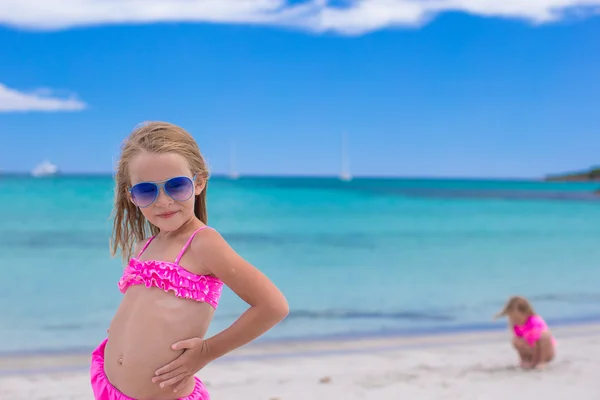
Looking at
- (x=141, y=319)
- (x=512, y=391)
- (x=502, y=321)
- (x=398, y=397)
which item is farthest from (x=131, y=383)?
(x=502, y=321)

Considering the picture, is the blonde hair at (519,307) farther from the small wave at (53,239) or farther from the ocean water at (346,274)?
the small wave at (53,239)

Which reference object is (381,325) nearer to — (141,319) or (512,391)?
(512,391)

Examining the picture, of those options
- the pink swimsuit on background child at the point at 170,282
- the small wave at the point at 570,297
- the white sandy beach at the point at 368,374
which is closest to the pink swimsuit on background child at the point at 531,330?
the white sandy beach at the point at 368,374

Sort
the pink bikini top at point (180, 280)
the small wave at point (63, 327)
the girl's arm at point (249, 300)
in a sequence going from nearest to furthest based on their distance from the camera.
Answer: the girl's arm at point (249, 300)
the pink bikini top at point (180, 280)
the small wave at point (63, 327)

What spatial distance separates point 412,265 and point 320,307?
4787mm

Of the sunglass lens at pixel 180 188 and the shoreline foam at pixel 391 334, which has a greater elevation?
the sunglass lens at pixel 180 188

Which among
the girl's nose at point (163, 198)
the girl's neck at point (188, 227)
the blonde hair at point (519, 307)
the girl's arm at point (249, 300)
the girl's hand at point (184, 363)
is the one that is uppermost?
the girl's nose at point (163, 198)

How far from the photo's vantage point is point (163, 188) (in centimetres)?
189

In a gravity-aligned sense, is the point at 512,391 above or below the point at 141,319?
below

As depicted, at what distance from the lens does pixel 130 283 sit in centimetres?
204

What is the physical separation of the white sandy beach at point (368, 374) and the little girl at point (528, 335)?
0.12 metres

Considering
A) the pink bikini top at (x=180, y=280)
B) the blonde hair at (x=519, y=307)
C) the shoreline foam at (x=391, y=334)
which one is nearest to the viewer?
the pink bikini top at (x=180, y=280)

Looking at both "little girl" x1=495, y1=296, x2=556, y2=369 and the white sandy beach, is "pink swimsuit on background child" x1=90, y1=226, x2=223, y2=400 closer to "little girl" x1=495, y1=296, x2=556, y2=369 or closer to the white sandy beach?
the white sandy beach

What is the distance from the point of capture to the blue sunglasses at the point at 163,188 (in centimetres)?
189
